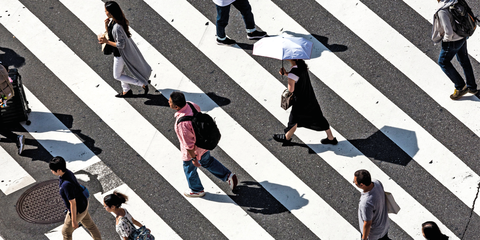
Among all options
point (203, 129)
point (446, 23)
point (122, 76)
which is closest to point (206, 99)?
point (122, 76)

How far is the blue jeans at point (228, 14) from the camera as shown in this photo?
991 cm

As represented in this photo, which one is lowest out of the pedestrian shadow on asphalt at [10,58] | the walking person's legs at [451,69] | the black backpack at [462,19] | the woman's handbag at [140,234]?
the pedestrian shadow on asphalt at [10,58]

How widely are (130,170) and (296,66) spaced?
308 centimetres

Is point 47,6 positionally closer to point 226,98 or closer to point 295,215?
point 226,98

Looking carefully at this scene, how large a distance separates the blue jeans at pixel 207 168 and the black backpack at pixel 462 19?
13.5 ft

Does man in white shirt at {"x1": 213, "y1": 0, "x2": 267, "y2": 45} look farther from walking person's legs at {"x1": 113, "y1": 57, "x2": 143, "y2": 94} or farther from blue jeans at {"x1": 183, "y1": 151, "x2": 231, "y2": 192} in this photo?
blue jeans at {"x1": 183, "y1": 151, "x2": 231, "y2": 192}

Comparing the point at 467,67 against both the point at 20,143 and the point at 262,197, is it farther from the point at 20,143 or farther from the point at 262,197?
the point at 20,143

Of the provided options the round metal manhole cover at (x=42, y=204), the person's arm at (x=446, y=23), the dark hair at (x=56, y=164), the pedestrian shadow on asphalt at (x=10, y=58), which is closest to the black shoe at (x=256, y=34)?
the person's arm at (x=446, y=23)

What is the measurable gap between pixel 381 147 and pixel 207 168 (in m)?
2.81

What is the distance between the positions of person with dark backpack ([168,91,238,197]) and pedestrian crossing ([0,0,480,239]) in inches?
17.1

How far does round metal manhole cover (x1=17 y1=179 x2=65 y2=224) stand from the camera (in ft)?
27.8

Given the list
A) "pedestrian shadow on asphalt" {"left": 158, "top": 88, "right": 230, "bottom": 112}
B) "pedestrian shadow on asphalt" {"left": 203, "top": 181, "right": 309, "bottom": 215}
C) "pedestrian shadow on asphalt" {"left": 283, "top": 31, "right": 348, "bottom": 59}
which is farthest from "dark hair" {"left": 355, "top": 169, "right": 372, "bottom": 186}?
"pedestrian shadow on asphalt" {"left": 283, "top": 31, "right": 348, "bottom": 59}

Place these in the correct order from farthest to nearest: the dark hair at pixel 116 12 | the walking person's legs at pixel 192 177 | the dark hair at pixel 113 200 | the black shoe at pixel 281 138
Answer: the black shoe at pixel 281 138 < the dark hair at pixel 116 12 < the walking person's legs at pixel 192 177 < the dark hair at pixel 113 200

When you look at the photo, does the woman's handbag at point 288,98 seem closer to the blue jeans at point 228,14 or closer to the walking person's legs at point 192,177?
the walking person's legs at point 192,177
